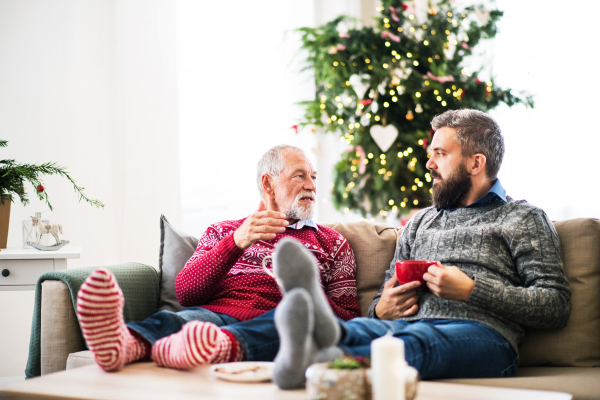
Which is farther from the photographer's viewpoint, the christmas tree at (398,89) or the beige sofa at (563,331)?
the christmas tree at (398,89)

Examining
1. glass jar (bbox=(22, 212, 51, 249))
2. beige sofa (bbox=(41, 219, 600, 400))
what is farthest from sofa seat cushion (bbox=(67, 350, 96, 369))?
glass jar (bbox=(22, 212, 51, 249))

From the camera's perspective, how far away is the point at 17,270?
2.02 m

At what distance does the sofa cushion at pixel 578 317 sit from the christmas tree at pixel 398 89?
154 cm

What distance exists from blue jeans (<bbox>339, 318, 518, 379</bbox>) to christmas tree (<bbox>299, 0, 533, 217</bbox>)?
1806 mm

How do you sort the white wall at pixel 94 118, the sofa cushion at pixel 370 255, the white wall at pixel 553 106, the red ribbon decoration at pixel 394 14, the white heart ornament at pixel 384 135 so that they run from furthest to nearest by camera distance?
the white wall at pixel 553 106 < the red ribbon decoration at pixel 394 14 < the white heart ornament at pixel 384 135 < the white wall at pixel 94 118 < the sofa cushion at pixel 370 255

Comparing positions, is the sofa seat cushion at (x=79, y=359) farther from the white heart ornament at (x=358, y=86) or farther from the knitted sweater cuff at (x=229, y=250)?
the white heart ornament at (x=358, y=86)

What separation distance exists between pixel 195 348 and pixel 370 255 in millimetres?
949

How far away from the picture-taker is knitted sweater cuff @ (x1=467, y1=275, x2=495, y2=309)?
1501 millimetres

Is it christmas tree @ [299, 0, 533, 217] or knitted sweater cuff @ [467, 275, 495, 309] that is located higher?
christmas tree @ [299, 0, 533, 217]

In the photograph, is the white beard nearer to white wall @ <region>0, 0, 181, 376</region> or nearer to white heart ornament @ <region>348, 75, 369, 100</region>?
white wall @ <region>0, 0, 181, 376</region>

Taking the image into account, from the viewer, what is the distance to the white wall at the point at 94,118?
8.88ft

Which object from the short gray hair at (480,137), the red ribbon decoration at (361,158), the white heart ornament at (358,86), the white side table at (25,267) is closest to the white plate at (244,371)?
the short gray hair at (480,137)

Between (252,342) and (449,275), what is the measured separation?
57 centimetres

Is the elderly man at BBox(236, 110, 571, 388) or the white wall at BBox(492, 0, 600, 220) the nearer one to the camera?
the elderly man at BBox(236, 110, 571, 388)
